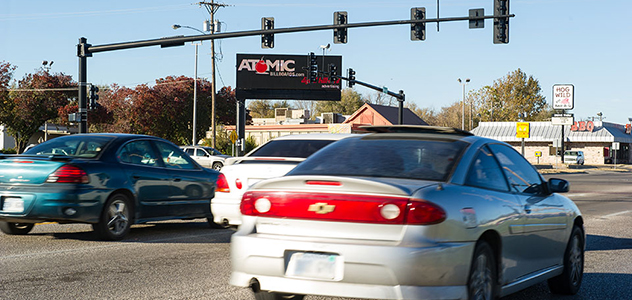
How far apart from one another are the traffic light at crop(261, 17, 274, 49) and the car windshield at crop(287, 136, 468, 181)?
1971cm

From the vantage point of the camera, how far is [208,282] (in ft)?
23.4

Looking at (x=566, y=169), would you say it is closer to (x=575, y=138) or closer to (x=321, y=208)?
(x=575, y=138)

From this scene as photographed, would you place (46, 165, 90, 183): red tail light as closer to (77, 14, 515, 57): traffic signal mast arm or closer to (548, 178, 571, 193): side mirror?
(548, 178, 571, 193): side mirror

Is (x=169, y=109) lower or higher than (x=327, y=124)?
higher

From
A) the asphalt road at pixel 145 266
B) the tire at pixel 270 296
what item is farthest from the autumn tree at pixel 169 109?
the tire at pixel 270 296

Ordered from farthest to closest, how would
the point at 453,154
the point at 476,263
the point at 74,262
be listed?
the point at 74,262, the point at 453,154, the point at 476,263

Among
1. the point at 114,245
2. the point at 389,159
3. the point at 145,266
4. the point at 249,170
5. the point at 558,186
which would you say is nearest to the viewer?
the point at 389,159

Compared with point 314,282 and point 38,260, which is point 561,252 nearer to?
point 314,282

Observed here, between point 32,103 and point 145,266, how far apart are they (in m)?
55.2

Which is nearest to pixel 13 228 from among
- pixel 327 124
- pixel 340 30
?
pixel 340 30

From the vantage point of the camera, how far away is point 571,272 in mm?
6887

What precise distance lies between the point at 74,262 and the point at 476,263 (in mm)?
4998

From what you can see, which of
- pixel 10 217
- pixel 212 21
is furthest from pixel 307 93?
pixel 10 217

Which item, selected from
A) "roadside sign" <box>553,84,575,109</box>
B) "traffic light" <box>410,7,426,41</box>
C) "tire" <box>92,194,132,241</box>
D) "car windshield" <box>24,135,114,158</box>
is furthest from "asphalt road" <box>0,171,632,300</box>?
"roadside sign" <box>553,84,575,109</box>
